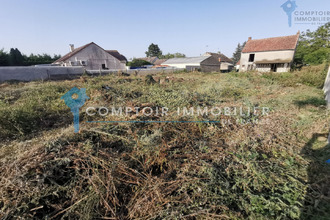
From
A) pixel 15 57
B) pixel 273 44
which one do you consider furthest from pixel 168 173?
pixel 15 57

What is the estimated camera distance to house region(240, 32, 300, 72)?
19641 millimetres

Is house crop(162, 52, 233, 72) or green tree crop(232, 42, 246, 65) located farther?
green tree crop(232, 42, 246, 65)

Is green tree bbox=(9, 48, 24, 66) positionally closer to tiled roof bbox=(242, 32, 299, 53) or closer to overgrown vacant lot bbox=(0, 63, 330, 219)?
overgrown vacant lot bbox=(0, 63, 330, 219)

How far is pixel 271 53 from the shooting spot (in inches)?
818

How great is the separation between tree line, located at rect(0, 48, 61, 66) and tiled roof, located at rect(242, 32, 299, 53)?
3497cm

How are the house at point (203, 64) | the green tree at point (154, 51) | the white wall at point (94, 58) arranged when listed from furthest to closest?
the green tree at point (154, 51) → the house at point (203, 64) → the white wall at point (94, 58)

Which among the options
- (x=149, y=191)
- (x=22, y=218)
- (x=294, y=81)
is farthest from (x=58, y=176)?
(x=294, y=81)

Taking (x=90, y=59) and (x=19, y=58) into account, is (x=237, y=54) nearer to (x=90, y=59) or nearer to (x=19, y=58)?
(x=90, y=59)

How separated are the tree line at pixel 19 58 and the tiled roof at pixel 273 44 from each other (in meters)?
35.0

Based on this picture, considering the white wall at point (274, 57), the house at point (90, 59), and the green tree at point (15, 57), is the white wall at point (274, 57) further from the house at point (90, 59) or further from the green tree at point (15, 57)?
the green tree at point (15, 57)

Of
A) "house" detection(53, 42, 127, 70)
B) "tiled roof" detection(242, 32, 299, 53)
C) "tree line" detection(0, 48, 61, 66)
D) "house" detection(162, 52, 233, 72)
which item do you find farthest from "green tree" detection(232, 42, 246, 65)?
"tree line" detection(0, 48, 61, 66)

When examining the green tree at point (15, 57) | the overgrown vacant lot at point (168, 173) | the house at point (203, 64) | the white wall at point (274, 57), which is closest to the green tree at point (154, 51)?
the house at point (203, 64)

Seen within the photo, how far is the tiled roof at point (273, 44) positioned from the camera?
19556mm

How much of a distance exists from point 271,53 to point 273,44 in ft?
4.32
